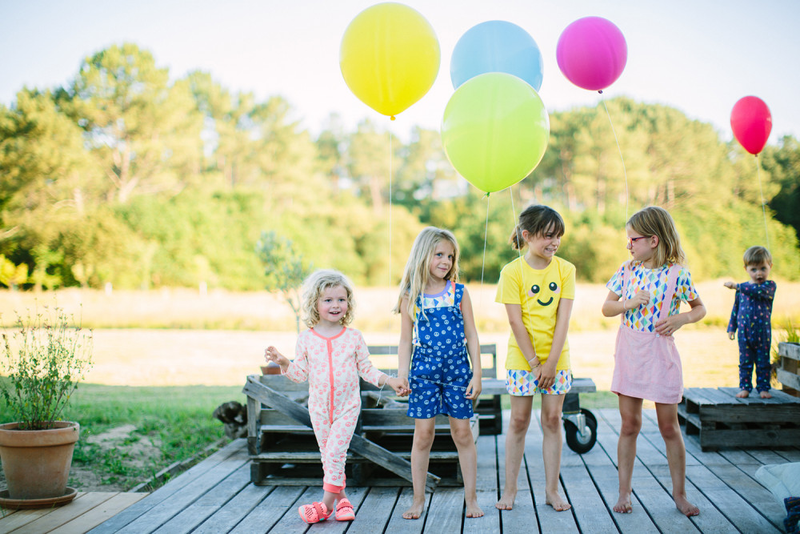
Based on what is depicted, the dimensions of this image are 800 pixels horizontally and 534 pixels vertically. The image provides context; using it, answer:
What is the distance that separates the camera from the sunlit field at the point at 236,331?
10523 mm

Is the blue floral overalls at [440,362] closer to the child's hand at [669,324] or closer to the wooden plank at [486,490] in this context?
the wooden plank at [486,490]

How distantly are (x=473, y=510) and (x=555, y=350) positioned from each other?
94cm

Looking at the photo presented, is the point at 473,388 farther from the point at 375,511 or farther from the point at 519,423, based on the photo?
the point at 375,511

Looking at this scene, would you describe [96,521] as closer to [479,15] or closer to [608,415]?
[608,415]

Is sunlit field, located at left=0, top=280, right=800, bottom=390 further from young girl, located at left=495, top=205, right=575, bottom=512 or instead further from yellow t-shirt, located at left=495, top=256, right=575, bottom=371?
yellow t-shirt, located at left=495, top=256, right=575, bottom=371

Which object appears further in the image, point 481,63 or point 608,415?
point 608,415

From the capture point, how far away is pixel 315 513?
10.6 feet

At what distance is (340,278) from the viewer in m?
3.51

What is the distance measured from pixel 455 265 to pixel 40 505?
270 centimetres

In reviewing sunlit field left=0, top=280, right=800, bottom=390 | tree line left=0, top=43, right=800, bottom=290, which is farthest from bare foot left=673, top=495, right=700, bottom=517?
tree line left=0, top=43, right=800, bottom=290

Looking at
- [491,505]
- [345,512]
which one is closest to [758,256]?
[491,505]

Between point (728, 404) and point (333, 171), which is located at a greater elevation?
point (333, 171)

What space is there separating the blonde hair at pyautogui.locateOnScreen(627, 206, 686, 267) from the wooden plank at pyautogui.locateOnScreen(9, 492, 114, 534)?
3.38 m

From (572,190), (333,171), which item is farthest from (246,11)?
(572,190)
